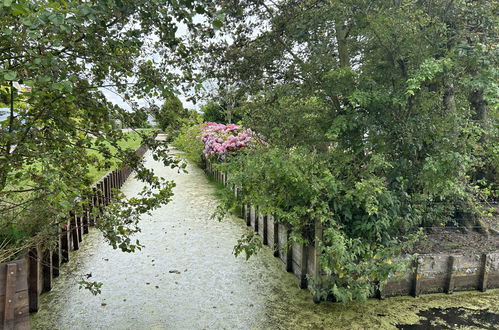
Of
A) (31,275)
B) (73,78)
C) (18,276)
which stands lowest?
(31,275)

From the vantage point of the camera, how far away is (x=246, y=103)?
5227mm

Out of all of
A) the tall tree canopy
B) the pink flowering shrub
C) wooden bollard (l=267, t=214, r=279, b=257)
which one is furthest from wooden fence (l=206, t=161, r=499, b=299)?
the pink flowering shrub

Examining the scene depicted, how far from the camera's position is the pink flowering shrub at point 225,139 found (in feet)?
27.3

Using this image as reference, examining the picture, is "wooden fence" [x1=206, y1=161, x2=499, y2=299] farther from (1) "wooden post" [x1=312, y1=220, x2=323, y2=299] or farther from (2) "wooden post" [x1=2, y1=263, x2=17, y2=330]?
(2) "wooden post" [x1=2, y1=263, x2=17, y2=330]

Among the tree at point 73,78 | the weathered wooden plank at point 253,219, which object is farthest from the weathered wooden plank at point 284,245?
the tree at point 73,78

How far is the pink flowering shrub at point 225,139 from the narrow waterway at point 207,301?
3614 millimetres

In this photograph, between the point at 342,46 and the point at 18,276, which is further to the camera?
the point at 342,46

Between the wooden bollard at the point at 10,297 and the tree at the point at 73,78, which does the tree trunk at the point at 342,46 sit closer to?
the tree at the point at 73,78

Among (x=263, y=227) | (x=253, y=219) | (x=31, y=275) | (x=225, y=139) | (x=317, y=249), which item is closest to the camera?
(x=31, y=275)

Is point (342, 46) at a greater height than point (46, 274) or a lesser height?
greater

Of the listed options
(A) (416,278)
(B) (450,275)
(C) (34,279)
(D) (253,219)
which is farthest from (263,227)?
(C) (34,279)

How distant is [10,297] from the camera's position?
2.55 meters

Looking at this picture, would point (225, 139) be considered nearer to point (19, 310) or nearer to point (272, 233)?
point (272, 233)

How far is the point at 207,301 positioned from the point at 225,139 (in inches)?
230
